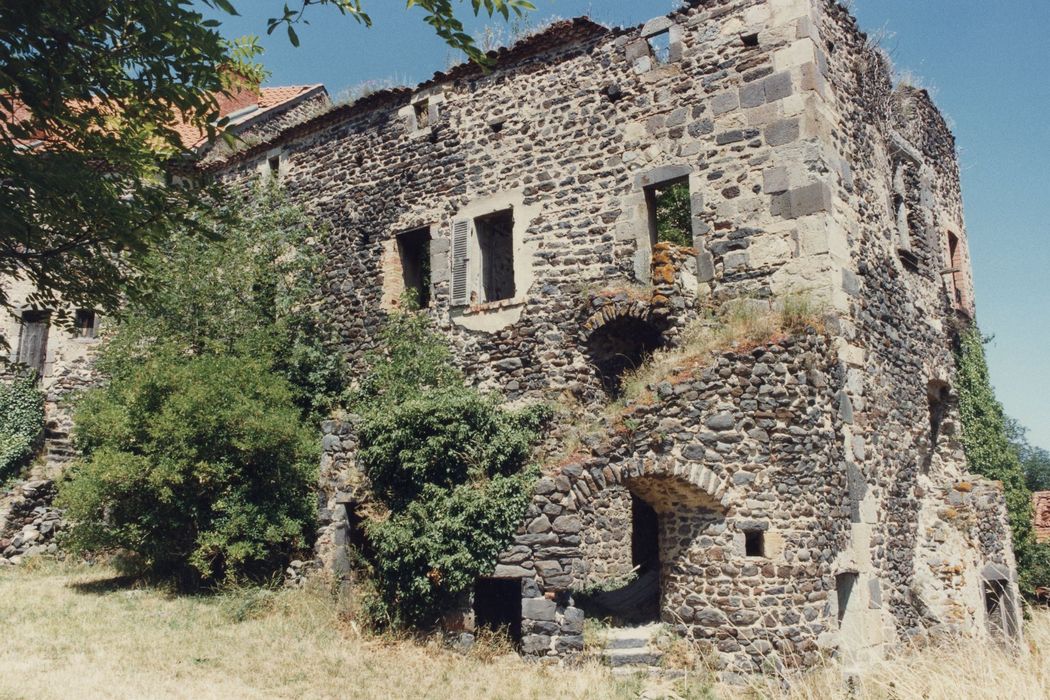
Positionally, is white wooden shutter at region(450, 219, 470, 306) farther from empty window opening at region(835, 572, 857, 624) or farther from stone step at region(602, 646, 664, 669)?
empty window opening at region(835, 572, 857, 624)

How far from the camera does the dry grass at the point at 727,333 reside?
10.0 meters

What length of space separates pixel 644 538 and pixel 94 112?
10.1 metres

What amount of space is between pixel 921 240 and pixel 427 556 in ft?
31.7

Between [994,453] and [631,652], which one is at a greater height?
[994,453]

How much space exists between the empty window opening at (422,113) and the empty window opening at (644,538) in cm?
747

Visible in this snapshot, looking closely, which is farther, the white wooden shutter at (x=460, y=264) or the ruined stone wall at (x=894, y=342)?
the white wooden shutter at (x=460, y=264)

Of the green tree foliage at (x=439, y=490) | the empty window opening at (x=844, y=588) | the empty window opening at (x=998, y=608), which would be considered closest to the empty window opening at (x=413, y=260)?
the green tree foliage at (x=439, y=490)

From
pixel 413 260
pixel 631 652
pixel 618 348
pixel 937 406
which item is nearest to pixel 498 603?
pixel 631 652

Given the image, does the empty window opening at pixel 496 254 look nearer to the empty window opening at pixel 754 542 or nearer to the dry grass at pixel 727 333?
the dry grass at pixel 727 333

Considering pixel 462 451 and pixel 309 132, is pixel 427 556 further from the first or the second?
pixel 309 132

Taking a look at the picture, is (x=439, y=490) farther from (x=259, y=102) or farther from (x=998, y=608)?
(x=259, y=102)

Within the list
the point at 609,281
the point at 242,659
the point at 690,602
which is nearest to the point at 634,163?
the point at 609,281

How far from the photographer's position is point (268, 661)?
366 inches

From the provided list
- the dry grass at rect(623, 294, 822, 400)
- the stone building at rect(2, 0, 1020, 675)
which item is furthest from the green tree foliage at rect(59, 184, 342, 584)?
the dry grass at rect(623, 294, 822, 400)
